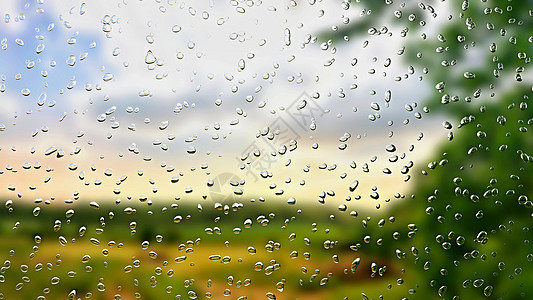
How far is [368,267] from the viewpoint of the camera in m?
0.65

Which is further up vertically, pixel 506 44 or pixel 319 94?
pixel 506 44

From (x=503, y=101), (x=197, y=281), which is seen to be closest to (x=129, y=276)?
(x=197, y=281)

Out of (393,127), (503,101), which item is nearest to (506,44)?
(503,101)

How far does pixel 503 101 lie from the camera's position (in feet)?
2.30

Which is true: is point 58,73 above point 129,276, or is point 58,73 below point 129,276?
above

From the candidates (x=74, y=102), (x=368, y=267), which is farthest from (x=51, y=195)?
(x=368, y=267)

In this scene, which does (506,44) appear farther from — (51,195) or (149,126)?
(51,195)

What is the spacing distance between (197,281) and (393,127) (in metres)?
0.32

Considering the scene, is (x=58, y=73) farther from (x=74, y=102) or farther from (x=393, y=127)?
(x=393, y=127)

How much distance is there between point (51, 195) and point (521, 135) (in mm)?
647

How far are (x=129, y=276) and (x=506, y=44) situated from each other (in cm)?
61

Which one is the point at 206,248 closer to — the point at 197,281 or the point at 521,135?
the point at 197,281

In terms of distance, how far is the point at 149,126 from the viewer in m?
0.62

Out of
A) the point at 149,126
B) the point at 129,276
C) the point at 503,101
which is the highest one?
the point at 503,101
